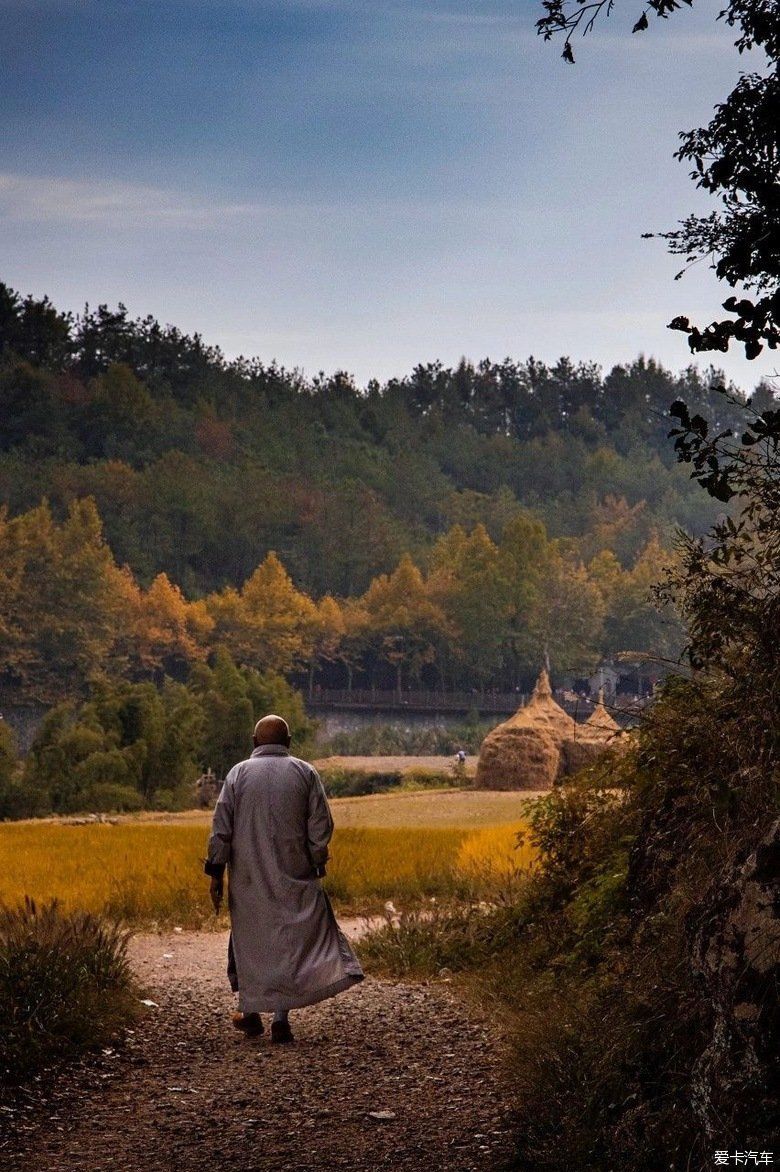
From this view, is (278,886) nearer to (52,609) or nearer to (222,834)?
(222,834)

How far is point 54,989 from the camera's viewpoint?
7.91 meters

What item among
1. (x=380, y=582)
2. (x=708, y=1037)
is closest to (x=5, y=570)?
(x=380, y=582)

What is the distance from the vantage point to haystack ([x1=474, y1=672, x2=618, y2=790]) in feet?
108

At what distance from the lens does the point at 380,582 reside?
89688 millimetres

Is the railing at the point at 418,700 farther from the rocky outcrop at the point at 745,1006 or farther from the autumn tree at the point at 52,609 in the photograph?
the rocky outcrop at the point at 745,1006

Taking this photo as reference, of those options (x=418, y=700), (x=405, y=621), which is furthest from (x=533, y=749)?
(x=405, y=621)

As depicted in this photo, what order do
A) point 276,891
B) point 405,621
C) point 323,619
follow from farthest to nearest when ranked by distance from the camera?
point 405,621 → point 323,619 → point 276,891

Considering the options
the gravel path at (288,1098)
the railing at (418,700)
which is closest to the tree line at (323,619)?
the railing at (418,700)

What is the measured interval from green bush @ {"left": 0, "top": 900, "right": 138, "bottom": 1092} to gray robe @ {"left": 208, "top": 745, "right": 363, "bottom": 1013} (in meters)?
0.72

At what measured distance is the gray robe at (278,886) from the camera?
8.20m

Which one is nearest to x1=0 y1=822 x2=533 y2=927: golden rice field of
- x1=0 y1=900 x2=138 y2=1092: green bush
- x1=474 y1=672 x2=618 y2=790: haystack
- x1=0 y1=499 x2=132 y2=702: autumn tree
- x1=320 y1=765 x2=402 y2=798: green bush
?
x1=0 y1=900 x2=138 y2=1092: green bush

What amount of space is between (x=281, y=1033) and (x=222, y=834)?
1035mm

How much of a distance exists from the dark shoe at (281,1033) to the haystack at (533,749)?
24286 mm

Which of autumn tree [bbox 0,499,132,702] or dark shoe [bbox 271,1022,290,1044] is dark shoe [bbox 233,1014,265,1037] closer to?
dark shoe [bbox 271,1022,290,1044]
